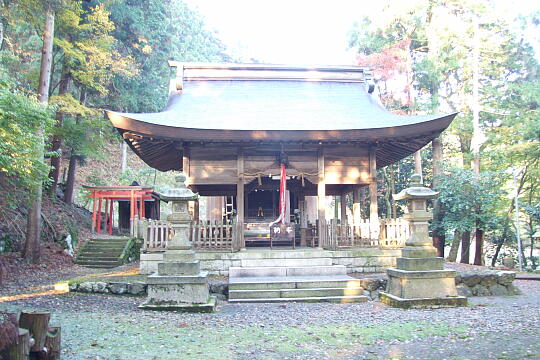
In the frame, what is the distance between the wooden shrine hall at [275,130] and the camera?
1068 centimetres

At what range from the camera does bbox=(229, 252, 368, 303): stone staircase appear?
8336 millimetres

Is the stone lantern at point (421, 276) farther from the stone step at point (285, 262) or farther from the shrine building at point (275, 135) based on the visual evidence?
the shrine building at point (275, 135)

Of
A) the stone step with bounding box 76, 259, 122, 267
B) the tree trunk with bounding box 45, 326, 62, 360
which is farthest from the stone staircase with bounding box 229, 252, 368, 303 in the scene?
the stone step with bounding box 76, 259, 122, 267

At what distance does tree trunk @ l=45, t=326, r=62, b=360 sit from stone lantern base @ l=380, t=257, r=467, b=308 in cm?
606

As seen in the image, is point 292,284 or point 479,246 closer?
point 292,284

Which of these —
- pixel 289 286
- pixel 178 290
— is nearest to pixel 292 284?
pixel 289 286

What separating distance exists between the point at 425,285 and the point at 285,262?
3.74 m

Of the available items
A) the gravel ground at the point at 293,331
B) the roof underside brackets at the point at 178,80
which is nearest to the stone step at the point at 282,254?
the gravel ground at the point at 293,331

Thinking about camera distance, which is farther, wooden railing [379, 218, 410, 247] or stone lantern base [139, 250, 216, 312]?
wooden railing [379, 218, 410, 247]

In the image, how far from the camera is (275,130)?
10539mm

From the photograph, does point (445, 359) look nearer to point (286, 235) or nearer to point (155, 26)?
point (286, 235)

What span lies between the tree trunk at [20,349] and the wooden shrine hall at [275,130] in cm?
718

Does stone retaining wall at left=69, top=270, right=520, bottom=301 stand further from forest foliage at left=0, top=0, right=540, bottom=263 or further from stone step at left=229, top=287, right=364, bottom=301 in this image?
forest foliage at left=0, top=0, right=540, bottom=263

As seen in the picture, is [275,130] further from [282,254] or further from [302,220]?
[302,220]
